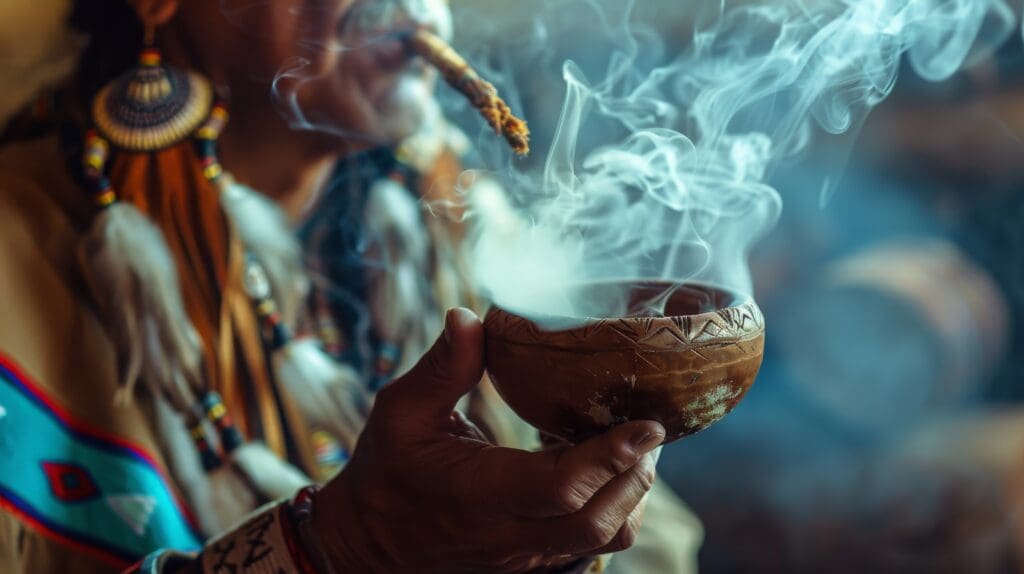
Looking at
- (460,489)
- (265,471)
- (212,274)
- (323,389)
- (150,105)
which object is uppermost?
(150,105)

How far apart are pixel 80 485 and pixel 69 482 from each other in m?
0.02

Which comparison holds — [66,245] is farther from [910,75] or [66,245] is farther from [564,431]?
[910,75]

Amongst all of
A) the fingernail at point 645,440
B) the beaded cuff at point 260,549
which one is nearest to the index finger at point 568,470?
the fingernail at point 645,440

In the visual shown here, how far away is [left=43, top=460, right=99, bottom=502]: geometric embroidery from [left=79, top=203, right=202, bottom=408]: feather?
6.1 inches

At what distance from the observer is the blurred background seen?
214cm

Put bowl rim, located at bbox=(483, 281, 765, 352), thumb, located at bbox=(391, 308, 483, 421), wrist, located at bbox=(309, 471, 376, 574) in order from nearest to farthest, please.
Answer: bowl rim, located at bbox=(483, 281, 765, 352), thumb, located at bbox=(391, 308, 483, 421), wrist, located at bbox=(309, 471, 376, 574)

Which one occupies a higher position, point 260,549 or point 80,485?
point 260,549

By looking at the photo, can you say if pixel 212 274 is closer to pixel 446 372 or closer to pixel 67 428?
pixel 67 428

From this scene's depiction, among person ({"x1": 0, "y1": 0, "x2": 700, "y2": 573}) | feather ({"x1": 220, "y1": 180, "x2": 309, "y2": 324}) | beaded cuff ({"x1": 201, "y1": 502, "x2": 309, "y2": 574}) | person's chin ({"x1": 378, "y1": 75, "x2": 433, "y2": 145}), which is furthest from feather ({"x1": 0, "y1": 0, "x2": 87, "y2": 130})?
beaded cuff ({"x1": 201, "y1": 502, "x2": 309, "y2": 574})

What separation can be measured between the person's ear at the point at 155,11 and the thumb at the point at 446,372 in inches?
38.5

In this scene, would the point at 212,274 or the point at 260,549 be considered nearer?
the point at 260,549

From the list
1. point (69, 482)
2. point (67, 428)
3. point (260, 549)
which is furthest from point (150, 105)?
point (260, 549)

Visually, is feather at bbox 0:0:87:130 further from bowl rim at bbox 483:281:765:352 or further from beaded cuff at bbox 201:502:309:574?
bowl rim at bbox 483:281:765:352

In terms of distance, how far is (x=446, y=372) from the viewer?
1015 mm
